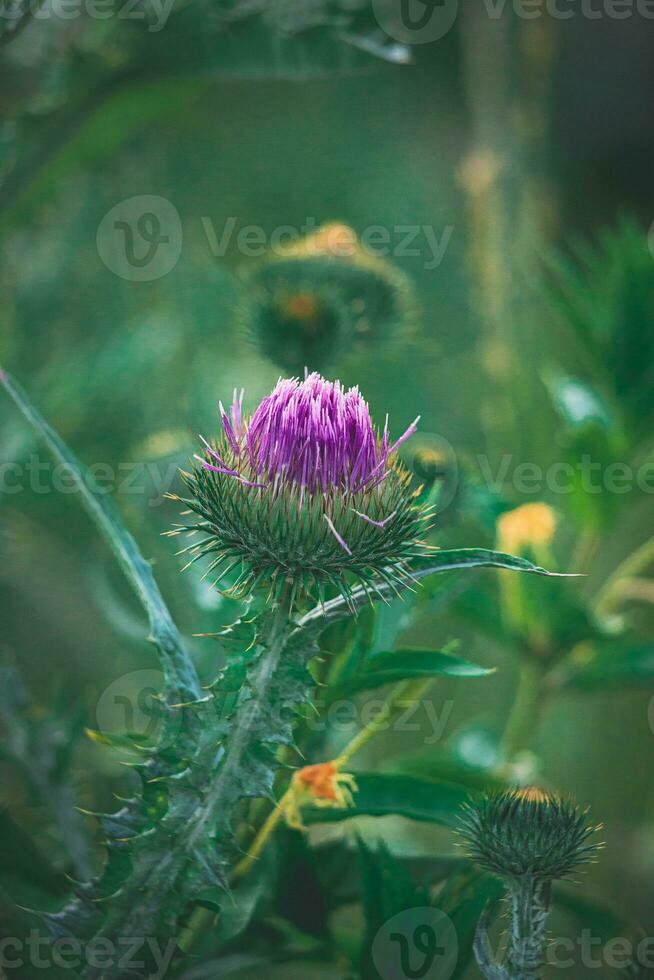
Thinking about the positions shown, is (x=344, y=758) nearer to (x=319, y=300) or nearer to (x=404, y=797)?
(x=404, y=797)

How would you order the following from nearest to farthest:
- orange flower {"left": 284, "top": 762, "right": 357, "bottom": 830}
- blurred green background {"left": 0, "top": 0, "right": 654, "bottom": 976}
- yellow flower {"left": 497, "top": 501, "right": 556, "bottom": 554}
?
orange flower {"left": 284, "top": 762, "right": 357, "bottom": 830} → yellow flower {"left": 497, "top": 501, "right": 556, "bottom": 554} → blurred green background {"left": 0, "top": 0, "right": 654, "bottom": 976}

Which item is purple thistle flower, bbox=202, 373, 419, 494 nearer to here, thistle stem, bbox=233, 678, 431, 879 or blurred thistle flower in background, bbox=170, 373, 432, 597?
blurred thistle flower in background, bbox=170, 373, 432, 597

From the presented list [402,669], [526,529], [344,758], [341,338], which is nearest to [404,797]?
[344,758]

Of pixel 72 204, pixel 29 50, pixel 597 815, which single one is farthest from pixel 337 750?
pixel 72 204

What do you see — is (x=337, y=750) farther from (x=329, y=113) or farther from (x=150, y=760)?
(x=329, y=113)

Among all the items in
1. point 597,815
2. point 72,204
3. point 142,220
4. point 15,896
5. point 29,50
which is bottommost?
point 15,896

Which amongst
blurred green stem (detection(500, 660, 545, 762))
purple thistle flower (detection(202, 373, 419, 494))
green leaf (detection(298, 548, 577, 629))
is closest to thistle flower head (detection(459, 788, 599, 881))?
green leaf (detection(298, 548, 577, 629))
